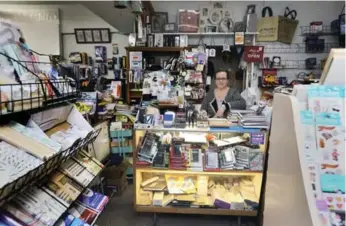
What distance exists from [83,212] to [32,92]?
87cm

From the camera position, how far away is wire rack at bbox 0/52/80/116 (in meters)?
1.29

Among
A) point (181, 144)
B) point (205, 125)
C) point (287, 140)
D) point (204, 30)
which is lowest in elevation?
point (181, 144)

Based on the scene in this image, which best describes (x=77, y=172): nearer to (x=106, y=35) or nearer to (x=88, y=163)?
(x=88, y=163)

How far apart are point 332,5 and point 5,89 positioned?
18.8ft

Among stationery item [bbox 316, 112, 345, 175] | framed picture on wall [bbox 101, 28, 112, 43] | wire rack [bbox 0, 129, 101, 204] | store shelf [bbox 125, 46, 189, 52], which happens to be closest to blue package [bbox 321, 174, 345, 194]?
stationery item [bbox 316, 112, 345, 175]

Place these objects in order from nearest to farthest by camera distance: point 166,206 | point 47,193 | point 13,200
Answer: point 13,200 → point 47,193 → point 166,206

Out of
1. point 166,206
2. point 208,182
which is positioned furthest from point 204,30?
point 166,206

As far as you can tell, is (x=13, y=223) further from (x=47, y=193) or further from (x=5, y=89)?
(x=5, y=89)

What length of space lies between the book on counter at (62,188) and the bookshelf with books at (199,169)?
3.49 feet

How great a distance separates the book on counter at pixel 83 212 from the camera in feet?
5.78

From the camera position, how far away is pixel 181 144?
2.81 m

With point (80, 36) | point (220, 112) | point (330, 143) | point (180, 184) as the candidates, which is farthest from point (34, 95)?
point (80, 36)

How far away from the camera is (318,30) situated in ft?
16.4

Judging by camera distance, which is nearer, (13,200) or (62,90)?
(13,200)
